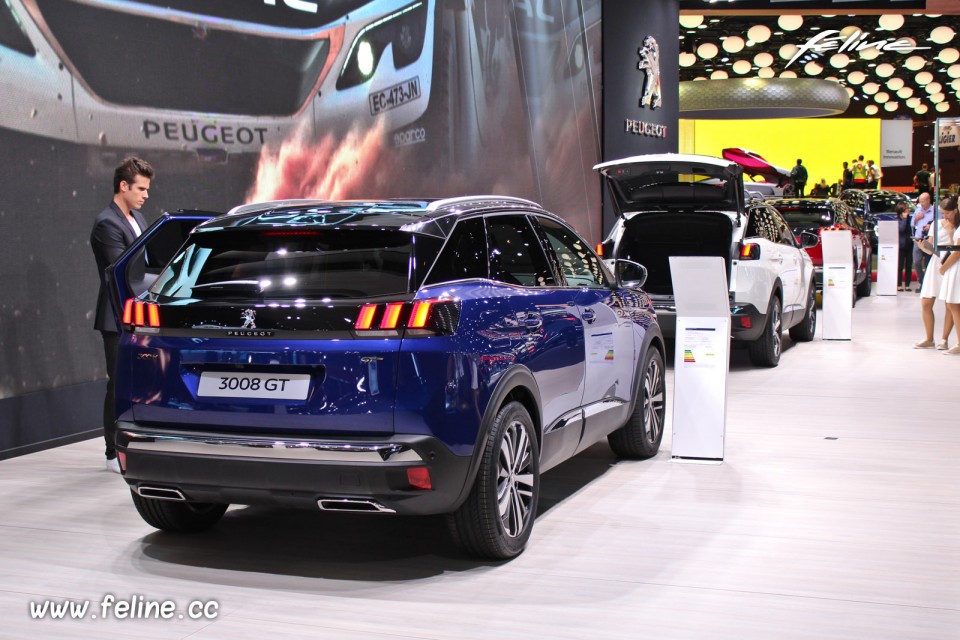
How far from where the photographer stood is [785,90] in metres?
36.3

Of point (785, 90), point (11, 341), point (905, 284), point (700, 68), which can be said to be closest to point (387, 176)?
point (11, 341)

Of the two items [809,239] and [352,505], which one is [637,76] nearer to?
[809,239]

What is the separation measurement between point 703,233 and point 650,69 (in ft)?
28.7

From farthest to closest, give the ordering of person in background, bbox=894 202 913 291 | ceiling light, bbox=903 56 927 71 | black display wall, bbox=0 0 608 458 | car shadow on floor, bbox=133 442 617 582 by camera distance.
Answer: ceiling light, bbox=903 56 927 71 → person in background, bbox=894 202 913 291 → black display wall, bbox=0 0 608 458 → car shadow on floor, bbox=133 442 617 582

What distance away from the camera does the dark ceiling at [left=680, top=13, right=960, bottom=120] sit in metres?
31.3

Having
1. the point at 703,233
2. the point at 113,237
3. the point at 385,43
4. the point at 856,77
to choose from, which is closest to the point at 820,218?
the point at 703,233

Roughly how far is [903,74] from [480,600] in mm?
48923

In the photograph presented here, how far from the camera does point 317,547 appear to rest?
16.4 ft

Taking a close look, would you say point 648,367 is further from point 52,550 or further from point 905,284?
point 905,284

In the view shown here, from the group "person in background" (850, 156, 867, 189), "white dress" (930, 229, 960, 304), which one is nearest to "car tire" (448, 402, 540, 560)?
"white dress" (930, 229, 960, 304)

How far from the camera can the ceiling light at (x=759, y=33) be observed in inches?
1044

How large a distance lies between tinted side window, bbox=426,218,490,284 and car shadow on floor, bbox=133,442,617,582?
123cm

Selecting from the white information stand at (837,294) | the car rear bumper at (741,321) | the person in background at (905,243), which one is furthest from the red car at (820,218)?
the car rear bumper at (741,321)

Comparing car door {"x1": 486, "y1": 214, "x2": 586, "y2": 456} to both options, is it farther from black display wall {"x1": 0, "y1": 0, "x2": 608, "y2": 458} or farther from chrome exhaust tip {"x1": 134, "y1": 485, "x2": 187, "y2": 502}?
black display wall {"x1": 0, "y1": 0, "x2": 608, "y2": 458}
